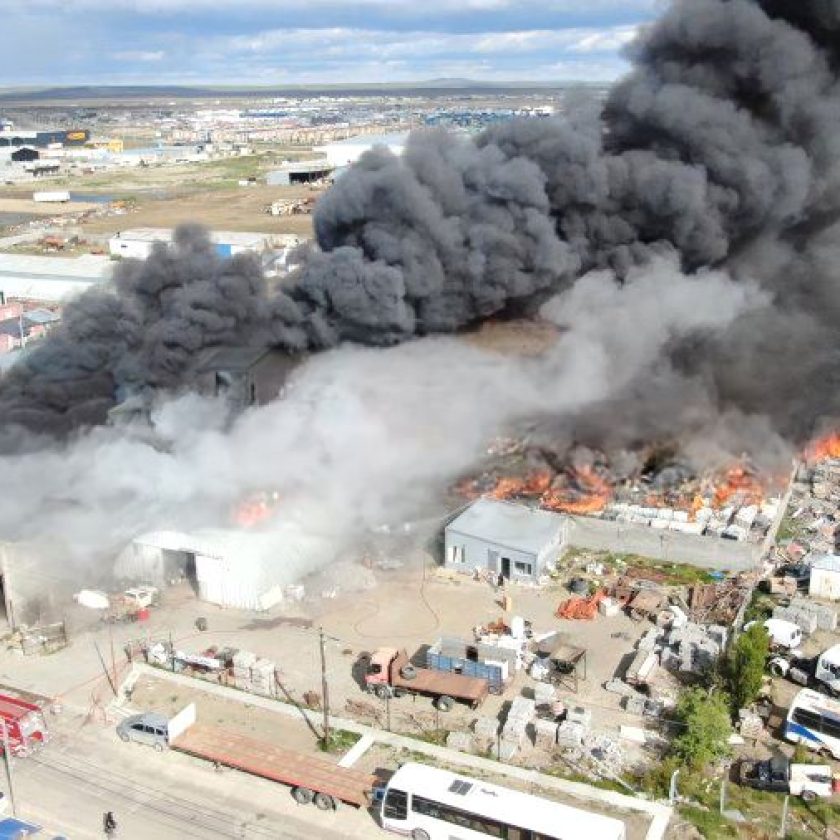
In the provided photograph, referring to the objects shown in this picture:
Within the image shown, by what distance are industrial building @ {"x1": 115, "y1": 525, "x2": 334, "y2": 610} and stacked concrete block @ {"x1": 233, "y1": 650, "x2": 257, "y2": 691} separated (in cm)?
333

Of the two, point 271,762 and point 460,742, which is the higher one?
point 271,762

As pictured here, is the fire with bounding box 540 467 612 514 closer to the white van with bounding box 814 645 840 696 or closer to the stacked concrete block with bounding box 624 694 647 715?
the white van with bounding box 814 645 840 696

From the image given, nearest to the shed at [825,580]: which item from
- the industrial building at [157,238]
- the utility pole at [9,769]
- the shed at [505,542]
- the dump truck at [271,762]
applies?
the shed at [505,542]

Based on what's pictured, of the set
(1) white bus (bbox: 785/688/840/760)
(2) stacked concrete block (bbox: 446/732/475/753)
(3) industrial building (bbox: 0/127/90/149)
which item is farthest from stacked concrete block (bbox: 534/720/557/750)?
(3) industrial building (bbox: 0/127/90/149)

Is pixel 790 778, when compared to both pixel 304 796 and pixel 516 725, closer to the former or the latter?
pixel 516 725

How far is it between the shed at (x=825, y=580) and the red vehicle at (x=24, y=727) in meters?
18.4

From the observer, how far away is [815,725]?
65.0ft

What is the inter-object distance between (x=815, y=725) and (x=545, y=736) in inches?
203

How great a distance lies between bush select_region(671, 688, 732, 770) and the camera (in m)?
18.9

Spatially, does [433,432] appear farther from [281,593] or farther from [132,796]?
[132,796]

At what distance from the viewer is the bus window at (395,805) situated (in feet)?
56.9

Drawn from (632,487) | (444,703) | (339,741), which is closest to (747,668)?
(444,703)

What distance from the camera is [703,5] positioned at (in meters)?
33.1

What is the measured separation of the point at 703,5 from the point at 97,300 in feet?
69.8
